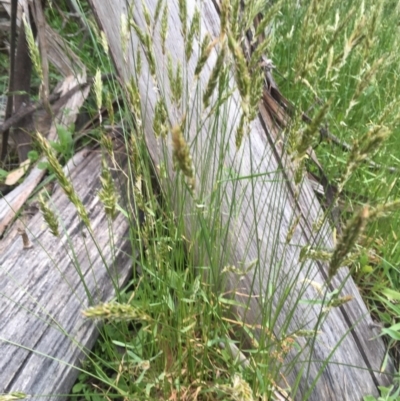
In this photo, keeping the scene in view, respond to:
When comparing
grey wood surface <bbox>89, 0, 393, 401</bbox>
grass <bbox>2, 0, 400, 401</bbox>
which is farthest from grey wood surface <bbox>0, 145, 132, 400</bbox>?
grey wood surface <bbox>89, 0, 393, 401</bbox>

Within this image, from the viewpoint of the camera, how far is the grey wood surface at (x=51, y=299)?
3.79 ft

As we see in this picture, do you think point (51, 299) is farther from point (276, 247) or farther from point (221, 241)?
point (276, 247)

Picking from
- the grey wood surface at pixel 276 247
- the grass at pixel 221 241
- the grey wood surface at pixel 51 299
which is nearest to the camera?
the grass at pixel 221 241

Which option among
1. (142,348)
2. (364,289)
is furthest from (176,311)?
(364,289)

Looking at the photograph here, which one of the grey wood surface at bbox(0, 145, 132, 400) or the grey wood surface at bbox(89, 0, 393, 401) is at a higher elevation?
the grey wood surface at bbox(89, 0, 393, 401)

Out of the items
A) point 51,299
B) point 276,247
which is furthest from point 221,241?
point 51,299

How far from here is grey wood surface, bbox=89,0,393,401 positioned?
4.18ft

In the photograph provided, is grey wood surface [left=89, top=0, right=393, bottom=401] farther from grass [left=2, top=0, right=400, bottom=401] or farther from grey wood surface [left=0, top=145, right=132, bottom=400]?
grey wood surface [left=0, top=145, right=132, bottom=400]

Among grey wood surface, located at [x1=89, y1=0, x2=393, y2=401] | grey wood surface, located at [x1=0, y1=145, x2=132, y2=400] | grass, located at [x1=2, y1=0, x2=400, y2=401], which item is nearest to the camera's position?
grass, located at [x1=2, y1=0, x2=400, y2=401]

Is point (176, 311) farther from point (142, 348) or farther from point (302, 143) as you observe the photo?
point (302, 143)

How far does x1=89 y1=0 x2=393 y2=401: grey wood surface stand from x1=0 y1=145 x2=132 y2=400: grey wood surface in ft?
0.98

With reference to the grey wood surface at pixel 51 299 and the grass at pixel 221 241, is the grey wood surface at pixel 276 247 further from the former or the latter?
the grey wood surface at pixel 51 299

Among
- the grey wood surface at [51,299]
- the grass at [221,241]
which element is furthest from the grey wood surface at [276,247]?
the grey wood surface at [51,299]

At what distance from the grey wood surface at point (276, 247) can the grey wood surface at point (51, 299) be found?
0.30m
